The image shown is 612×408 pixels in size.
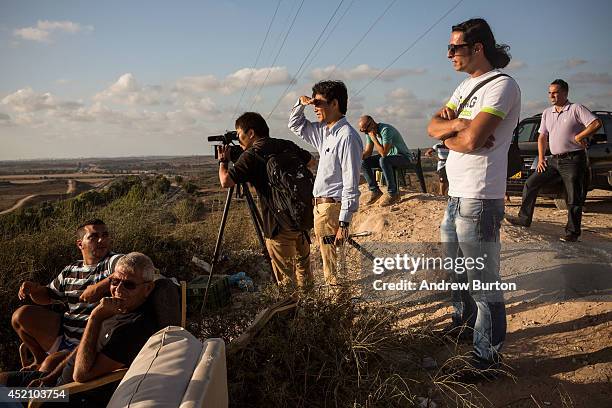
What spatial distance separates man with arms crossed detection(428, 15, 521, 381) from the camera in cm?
256

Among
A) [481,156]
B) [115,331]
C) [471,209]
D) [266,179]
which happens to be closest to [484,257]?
[471,209]

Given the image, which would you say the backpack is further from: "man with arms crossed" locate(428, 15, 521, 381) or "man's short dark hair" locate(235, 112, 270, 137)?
"man with arms crossed" locate(428, 15, 521, 381)

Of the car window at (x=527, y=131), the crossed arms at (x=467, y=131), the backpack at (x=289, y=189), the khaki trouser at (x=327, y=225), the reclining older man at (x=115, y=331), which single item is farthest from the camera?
the car window at (x=527, y=131)

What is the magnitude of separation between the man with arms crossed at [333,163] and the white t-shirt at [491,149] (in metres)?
0.93

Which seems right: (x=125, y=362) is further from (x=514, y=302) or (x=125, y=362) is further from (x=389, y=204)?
(x=389, y=204)

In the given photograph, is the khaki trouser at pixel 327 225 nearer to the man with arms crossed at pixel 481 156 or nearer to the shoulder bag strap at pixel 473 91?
the man with arms crossed at pixel 481 156

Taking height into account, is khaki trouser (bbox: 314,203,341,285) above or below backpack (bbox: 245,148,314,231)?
below

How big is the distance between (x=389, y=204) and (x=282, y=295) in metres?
4.36

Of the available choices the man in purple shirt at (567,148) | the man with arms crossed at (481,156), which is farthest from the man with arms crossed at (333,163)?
the man in purple shirt at (567,148)

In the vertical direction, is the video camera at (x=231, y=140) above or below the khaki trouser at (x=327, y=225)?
above

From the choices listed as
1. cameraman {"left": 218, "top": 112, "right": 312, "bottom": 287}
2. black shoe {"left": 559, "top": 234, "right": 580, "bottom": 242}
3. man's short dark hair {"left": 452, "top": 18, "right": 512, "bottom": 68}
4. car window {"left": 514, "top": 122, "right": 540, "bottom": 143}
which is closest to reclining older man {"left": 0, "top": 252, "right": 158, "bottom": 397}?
cameraman {"left": 218, "top": 112, "right": 312, "bottom": 287}

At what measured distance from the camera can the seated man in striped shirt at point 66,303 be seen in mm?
3031

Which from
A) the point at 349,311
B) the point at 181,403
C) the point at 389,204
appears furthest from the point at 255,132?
the point at 389,204

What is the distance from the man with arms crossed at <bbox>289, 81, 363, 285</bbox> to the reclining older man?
4.61 feet
